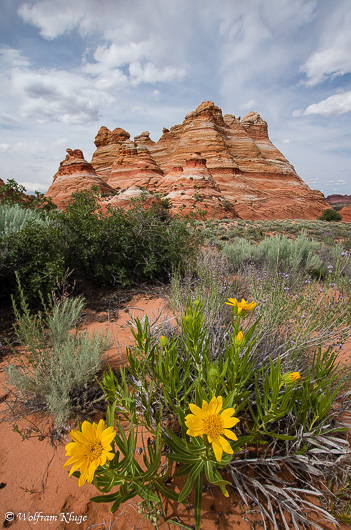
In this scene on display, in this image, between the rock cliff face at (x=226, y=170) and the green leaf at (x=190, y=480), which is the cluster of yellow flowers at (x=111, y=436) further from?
the rock cliff face at (x=226, y=170)

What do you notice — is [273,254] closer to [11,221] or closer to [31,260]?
[31,260]

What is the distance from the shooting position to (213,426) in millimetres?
968

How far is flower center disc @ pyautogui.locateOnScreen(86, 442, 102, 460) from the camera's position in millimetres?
922

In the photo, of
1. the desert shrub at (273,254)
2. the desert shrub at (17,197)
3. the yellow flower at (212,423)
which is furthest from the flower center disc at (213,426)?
the desert shrub at (17,197)

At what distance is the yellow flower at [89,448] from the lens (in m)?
0.89

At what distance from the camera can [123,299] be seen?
4.01 m

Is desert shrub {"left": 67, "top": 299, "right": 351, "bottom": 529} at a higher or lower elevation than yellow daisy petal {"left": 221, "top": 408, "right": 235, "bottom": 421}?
lower

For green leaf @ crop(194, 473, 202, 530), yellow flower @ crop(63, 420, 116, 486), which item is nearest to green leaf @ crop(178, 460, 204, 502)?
green leaf @ crop(194, 473, 202, 530)

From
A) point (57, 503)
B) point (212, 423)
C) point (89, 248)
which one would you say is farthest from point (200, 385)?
point (89, 248)

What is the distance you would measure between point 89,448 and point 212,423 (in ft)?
1.63

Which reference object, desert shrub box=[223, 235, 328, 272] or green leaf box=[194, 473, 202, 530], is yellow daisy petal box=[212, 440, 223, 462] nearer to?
green leaf box=[194, 473, 202, 530]

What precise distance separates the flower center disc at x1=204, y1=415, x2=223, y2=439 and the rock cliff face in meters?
22.7

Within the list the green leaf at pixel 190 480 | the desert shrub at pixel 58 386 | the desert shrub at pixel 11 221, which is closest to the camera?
the green leaf at pixel 190 480

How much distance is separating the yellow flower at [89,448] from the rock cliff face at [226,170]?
22.8 metres
